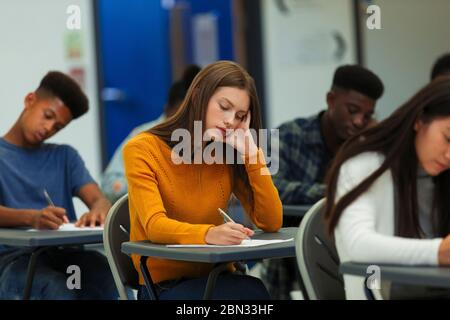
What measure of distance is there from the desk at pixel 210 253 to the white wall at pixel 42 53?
2.39 metres

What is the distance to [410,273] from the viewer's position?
6.93 ft

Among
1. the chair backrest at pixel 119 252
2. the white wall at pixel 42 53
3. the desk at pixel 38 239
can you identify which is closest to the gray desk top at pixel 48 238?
the desk at pixel 38 239

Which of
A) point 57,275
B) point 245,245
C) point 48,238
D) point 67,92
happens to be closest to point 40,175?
point 67,92

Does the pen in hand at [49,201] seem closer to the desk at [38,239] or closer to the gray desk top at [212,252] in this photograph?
the desk at [38,239]

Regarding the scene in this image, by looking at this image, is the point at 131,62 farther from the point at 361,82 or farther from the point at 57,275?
the point at 57,275

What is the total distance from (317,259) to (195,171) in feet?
1.75

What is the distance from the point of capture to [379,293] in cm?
238

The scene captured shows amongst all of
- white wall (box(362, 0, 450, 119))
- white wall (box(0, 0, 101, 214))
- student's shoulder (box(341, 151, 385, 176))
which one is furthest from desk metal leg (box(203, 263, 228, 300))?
white wall (box(362, 0, 450, 119))

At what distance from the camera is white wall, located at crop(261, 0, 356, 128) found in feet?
22.0

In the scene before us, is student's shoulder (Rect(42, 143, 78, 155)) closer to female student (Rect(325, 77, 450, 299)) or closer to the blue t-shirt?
the blue t-shirt
